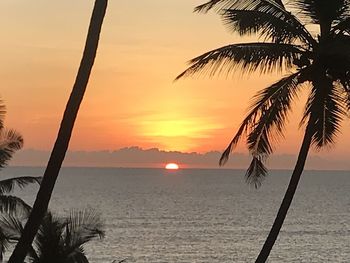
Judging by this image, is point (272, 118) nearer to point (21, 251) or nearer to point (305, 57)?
point (305, 57)

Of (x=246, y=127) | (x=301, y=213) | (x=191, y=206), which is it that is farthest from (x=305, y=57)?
(x=191, y=206)

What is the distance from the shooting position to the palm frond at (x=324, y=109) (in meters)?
14.1

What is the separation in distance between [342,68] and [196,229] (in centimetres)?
6982

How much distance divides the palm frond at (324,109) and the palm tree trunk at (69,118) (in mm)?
6655

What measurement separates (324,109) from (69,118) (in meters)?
8.24

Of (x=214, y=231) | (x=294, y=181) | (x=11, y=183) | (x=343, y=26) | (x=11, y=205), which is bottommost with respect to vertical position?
(x=214, y=231)

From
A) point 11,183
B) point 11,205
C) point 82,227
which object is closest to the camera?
point 82,227

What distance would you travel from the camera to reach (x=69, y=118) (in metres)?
8.56

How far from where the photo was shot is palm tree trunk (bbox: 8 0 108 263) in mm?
8336

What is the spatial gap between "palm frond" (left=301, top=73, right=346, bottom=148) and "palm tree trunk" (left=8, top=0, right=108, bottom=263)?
262 inches

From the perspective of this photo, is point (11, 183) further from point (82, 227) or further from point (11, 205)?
point (82, 227)

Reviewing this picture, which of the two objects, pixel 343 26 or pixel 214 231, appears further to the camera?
pixel 214 231

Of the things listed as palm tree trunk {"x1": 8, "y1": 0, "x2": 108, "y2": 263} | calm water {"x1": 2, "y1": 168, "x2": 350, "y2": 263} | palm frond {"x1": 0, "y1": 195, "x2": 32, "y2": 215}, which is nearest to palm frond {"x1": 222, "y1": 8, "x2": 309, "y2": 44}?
palm tree trunk {"x1": 8, "y1": 0, "x2": 108, "y2": 263}

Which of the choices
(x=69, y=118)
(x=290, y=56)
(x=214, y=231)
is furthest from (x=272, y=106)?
(x=214, y=231)
